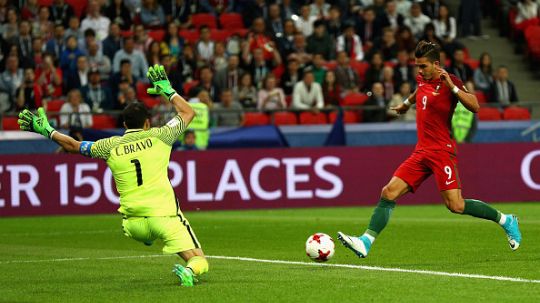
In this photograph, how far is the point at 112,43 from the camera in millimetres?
25938

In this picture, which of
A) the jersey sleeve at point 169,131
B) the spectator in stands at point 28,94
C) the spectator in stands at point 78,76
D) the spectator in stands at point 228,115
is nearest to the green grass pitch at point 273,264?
the jersey sleeve at point 169,131

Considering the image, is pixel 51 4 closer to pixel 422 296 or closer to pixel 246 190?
pixel 246 190

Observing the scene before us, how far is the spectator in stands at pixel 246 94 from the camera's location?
25078 millimetres

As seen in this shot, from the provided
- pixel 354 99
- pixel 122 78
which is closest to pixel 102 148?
pixel 122 78

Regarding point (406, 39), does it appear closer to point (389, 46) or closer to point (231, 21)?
point (389, 46)

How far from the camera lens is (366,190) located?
75.2ft

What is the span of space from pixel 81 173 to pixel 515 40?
542 inches

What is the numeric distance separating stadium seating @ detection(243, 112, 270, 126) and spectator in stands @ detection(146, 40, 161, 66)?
256cm

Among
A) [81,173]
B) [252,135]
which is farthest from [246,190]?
[81,173]

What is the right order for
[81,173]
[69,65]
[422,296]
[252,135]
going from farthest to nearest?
1. [69,65]
2. [252,135]
3. [81,173]
4. [422,296]

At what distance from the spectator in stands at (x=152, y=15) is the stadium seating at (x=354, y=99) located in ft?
16.1

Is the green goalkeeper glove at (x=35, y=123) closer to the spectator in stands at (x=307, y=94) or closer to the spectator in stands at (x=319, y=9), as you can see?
the spectator in stands at (x=307, y=94)

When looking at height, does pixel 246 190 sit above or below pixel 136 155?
below

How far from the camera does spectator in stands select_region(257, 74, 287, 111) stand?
24.8 meters
